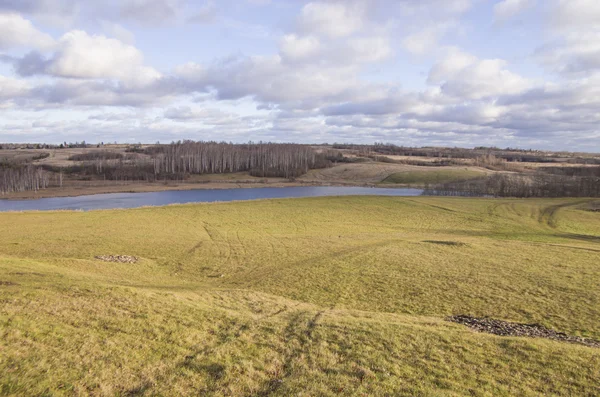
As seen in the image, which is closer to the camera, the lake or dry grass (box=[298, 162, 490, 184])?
the lake

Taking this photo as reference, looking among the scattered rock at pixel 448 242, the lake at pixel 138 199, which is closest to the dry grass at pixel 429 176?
the lake at pixel 138 199

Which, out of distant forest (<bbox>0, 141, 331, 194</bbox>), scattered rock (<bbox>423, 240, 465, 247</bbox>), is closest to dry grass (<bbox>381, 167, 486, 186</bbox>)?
distant forest (<bbox>0, 141, 331, 194</bbox>)

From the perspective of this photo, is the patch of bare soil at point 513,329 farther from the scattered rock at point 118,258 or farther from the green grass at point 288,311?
the scattered rock at point 118,258

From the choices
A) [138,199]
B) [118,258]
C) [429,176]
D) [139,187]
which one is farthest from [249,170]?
[118,258]

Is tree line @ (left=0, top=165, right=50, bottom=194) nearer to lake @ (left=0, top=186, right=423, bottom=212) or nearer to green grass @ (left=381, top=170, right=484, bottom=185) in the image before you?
lake @ (left=0, top=186, right=423, bottom=212)

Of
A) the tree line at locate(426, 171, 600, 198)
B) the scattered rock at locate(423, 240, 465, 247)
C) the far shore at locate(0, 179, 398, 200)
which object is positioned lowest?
the far shore at locate(0, 179, 398, 200)

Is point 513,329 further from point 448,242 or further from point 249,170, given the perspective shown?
point 249,170
